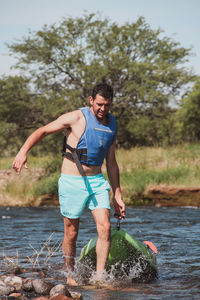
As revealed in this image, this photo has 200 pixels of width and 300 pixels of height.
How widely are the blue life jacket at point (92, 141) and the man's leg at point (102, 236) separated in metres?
0.54

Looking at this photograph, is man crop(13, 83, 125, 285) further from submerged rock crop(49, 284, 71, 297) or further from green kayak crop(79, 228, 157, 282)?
submerged rock crop(49, 284, 71, 297)

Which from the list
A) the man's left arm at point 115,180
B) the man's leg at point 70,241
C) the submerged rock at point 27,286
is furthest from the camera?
the man's left arm at point 115,180

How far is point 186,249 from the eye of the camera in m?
7.48

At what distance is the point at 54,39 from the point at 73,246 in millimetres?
22205

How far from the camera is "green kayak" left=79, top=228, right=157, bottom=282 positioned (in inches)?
214

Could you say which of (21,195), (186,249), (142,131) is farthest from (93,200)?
(142,131)

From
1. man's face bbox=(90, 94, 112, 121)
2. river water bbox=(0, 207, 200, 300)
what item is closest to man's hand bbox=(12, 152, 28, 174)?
man's face bbox=(90, 94, 112, 121)

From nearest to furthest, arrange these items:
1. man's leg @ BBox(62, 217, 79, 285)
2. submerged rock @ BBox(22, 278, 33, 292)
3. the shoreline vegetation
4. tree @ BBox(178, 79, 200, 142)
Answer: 1. submerged rock @ BBox(22, 278, 33, 292)
2. man's leg @ BBox(62, 217, 79, 285)
3. the shoreline vegetation
4. tree @ BBox(178, 79, 200, 142)

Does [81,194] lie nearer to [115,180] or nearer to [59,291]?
[115,180]

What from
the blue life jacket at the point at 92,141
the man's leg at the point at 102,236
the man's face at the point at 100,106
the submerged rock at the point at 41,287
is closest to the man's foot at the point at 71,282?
the man's leg at the point at 102,236

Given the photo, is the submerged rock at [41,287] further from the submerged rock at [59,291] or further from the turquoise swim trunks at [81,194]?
the turquoise swim trunks at [81,194]

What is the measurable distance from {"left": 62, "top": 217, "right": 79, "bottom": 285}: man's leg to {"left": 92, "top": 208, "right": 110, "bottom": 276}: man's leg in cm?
33

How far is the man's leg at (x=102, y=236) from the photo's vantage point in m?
4.92

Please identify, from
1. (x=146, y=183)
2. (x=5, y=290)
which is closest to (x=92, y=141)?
(x=5, y=290)
